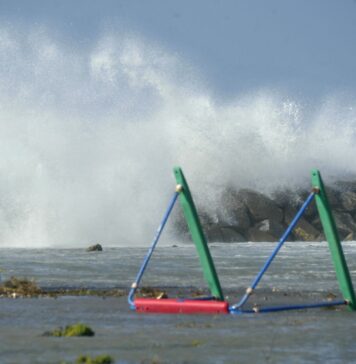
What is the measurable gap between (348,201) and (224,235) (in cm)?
928

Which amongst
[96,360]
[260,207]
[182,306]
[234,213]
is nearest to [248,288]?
[182,306]

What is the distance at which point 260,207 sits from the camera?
221 feet

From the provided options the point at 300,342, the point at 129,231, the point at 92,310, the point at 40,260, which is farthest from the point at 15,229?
the point at 300,342

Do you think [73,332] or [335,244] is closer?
[73,332]

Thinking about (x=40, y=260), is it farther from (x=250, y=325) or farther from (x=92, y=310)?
(x=250, y=325)

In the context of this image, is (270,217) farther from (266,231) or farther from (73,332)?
(73,332)

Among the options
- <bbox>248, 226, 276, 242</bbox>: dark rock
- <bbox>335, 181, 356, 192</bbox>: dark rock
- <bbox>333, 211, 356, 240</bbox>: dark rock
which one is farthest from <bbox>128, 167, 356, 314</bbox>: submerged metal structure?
<bbox>335, 181, 356, 192</bbox>: dark rock

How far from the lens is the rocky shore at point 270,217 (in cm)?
6300

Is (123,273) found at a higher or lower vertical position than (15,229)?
higher

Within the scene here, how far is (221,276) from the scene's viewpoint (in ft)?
101

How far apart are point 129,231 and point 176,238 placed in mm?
3083

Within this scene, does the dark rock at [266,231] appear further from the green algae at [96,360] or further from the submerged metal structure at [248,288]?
the green algae at [96,360]

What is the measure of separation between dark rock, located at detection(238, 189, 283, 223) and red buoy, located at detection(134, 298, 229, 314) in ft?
147

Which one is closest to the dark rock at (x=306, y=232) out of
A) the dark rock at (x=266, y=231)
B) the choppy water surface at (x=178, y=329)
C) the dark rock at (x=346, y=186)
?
the dark rock at (x=266, y=231)
